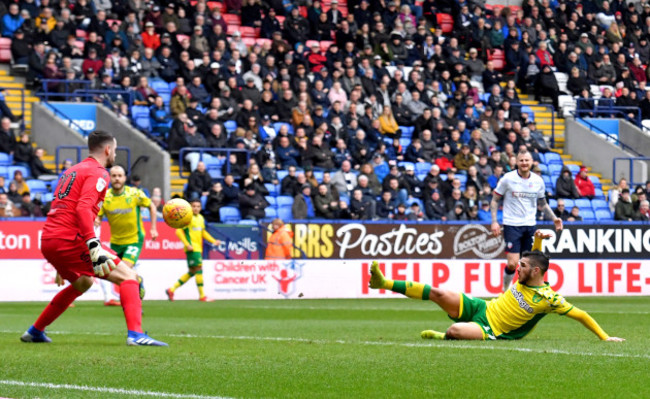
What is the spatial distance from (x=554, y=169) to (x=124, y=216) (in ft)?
55.4

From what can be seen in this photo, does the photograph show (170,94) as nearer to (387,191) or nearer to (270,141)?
(270,141)

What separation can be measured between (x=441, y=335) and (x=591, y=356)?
2.20 m

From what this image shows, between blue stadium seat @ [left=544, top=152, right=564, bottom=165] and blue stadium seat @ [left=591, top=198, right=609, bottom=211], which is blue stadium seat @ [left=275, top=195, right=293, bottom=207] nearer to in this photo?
blue stadium seat @ [left=591, top=198, right=609, bottom=211]

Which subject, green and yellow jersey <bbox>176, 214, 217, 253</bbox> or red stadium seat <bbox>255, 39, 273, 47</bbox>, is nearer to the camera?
green and yellow jersey <bbox>176, 214, 217, 253</bbox>

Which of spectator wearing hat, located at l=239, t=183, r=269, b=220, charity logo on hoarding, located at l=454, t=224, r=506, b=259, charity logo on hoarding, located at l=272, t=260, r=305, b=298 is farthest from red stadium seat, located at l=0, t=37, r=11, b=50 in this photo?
charity logo on hoarding, located at l=454, t=224, r=506, b=259

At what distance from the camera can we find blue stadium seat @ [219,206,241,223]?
2532 centimetres

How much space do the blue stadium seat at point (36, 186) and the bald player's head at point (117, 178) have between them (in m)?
7.25

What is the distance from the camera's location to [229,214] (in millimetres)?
25438

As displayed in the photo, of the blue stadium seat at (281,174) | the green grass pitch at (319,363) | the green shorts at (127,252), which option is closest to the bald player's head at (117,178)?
the green shorts at (127,252)

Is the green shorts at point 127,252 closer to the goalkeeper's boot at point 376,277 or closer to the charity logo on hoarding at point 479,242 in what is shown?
the goalkeeper's boot at point 376,277

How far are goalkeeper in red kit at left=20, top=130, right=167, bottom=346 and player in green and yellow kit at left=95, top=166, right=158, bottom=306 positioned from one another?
6880mm

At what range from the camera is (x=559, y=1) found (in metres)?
37.7

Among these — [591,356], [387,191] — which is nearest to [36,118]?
[387,191]

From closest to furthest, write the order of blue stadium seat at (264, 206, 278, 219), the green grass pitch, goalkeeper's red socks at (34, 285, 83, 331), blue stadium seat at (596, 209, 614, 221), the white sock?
1. the green grass pitch
2. goalkeeper's red socks at (34, 285, 83, 331)
3. the white sock
4. blue stadium seat at (264, 206, 278, 219)
5. blue stadium seat at (596, 209, 614, 221)
